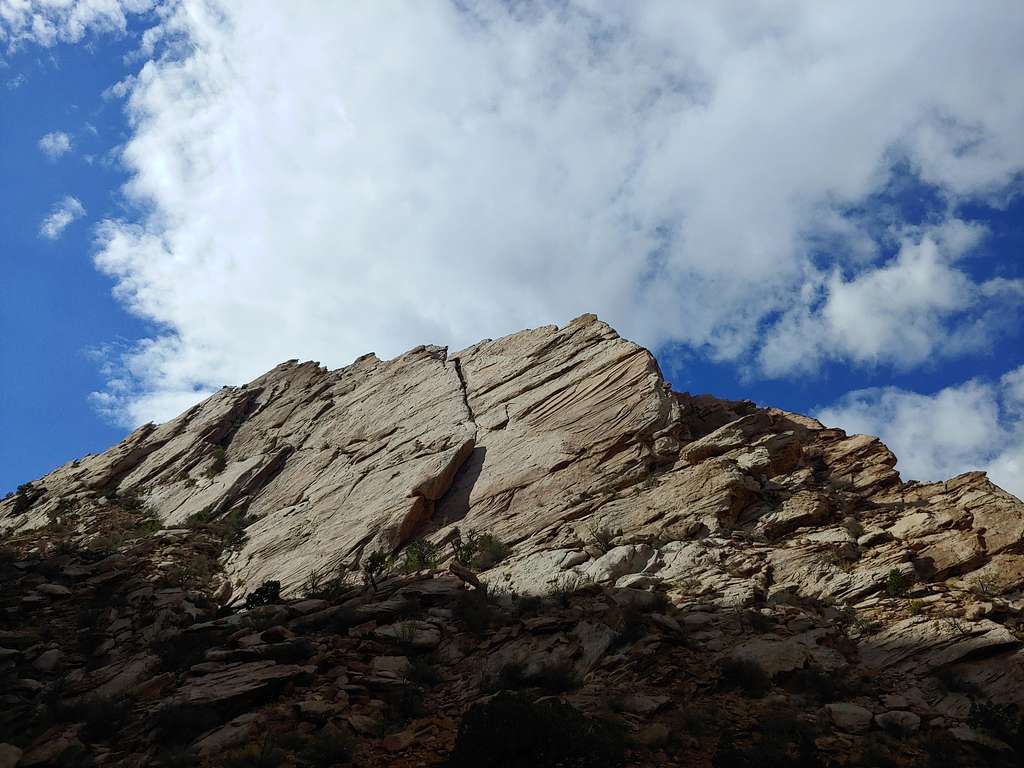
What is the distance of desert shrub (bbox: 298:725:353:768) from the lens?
35.8ft

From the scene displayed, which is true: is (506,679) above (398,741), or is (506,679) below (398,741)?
above

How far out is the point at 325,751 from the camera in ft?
36.4

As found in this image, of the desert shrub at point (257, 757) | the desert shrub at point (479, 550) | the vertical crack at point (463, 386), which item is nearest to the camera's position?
the desert shrub at point (257, 757)

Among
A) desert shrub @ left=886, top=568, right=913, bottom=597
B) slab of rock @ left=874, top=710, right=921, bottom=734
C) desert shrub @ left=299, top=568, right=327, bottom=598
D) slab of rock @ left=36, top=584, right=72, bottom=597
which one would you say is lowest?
slab of rock @ left=874, top=710, right=921, bottom=734

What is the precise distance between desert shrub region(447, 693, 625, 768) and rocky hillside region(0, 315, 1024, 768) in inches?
1.8

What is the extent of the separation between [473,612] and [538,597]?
7.10 feet

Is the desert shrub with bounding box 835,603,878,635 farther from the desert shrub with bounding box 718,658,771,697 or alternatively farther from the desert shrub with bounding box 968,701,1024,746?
the desert shrub with bounding box 718,658,771,697

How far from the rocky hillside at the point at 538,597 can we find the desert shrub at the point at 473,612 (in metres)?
Answer: 0.10

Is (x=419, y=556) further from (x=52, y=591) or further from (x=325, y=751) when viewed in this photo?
(x=325, y=751)

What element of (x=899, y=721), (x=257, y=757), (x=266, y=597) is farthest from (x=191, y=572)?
(x=899, y=721)

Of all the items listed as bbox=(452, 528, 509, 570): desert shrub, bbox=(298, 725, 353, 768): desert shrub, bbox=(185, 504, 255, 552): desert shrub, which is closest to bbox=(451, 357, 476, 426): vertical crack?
bbox=(452, 528, 509, 570): desert shrub

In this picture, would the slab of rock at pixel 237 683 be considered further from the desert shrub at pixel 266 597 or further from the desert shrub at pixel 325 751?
the desert shrub at pixel 266 597

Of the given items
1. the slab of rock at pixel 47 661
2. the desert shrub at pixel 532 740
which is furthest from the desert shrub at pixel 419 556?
the desert shrub at pixel 532 740

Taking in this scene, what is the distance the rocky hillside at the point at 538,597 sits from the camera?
11.7m
